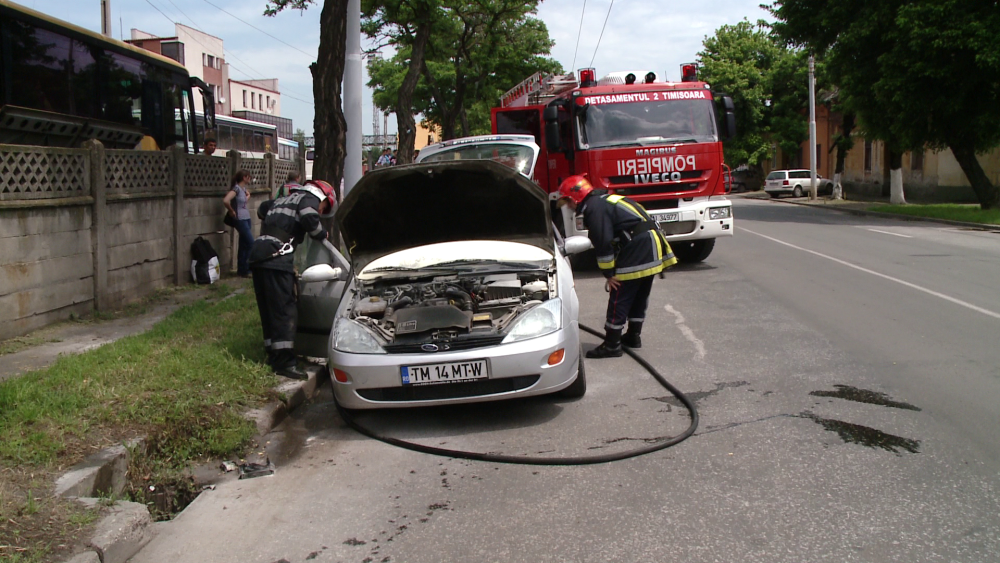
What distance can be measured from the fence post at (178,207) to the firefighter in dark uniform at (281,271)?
504cm

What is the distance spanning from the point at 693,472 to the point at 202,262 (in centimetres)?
873

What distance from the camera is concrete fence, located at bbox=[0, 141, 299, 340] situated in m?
7.70

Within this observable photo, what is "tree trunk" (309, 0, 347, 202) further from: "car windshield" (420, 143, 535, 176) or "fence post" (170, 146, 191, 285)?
"fence post" (170, 146, 191, 285)

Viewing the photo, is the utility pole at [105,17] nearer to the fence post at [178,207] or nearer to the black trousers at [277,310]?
the fence post at [178,207]

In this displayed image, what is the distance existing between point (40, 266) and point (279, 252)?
3040mm

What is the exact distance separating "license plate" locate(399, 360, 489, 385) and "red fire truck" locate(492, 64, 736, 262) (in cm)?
700

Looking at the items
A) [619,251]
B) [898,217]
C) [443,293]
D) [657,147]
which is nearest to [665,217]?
[657,147]

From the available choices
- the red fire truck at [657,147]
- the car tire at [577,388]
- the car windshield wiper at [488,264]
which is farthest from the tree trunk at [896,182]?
the car tire at [577,388]

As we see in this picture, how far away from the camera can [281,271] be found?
21.3ft

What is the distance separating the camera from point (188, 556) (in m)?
3.78

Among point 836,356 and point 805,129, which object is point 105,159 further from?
point 805,129

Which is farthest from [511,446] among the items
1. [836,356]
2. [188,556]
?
[836,356]

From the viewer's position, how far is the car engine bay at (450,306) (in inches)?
212

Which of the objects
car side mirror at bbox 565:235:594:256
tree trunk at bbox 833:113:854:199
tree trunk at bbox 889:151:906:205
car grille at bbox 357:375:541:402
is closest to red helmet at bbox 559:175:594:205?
car side mirror at bbox 565:235:594:256
